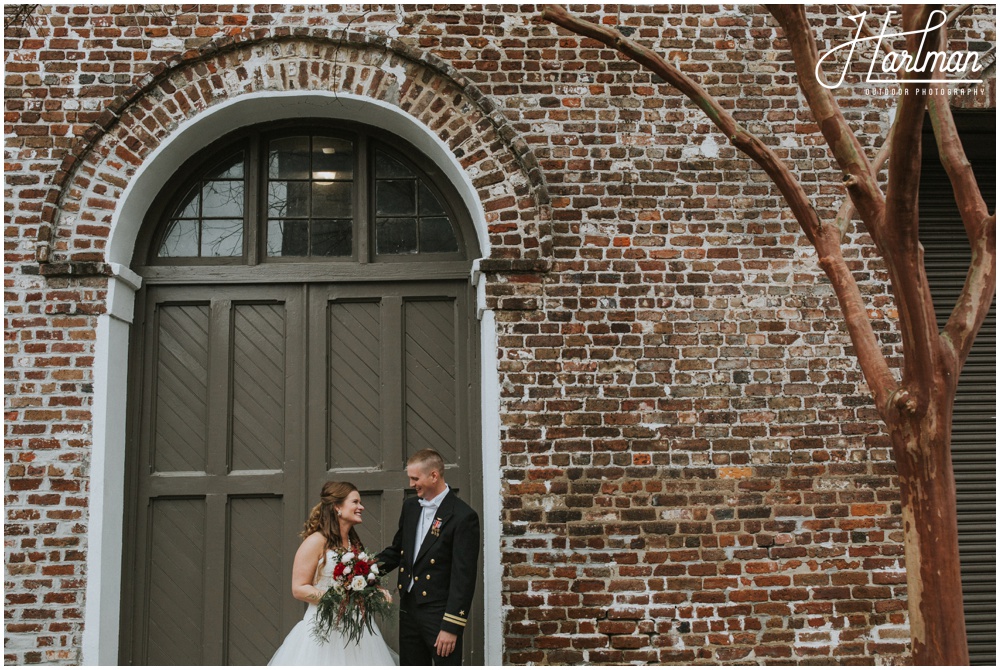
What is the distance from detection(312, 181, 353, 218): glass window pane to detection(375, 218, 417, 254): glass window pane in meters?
0.27

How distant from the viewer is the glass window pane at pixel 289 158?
5820mm

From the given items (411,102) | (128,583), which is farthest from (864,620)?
(128,583)

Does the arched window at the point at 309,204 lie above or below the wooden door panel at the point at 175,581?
above

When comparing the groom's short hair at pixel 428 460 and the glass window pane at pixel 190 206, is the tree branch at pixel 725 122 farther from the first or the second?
the glass window pane at pixel 190 206

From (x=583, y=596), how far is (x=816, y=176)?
3.35 m

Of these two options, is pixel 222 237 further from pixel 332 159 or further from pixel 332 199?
pixel 332 159

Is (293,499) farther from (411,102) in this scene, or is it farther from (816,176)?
(816,176)

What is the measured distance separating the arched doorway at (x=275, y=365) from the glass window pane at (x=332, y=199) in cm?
1

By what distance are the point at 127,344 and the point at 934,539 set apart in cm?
506

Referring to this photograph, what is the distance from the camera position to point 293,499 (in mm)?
5402

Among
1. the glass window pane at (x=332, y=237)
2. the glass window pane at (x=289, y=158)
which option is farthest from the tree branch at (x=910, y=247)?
the glass window pane at (x=289, y=158)

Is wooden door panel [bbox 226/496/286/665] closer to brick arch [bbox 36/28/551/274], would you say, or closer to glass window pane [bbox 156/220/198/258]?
glass window pane [bbox 156/220/198/258]

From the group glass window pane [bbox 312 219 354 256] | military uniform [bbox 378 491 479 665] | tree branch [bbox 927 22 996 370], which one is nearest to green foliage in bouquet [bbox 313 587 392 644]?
military uniform [bbox 378 491 479 665]

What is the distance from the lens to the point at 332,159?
584cm
